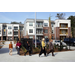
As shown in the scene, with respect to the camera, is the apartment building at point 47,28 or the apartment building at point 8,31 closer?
the apartment building at point 47,28

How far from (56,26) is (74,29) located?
1104 centimetres

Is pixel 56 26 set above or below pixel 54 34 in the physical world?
above

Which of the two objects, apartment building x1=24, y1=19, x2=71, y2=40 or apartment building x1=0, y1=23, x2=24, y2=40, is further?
apartment building x1=0, y1=23, x2=24, y2=40

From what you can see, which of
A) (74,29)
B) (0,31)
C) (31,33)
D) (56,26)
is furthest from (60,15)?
(0,31)

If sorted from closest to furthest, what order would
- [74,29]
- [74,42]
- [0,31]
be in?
[74,42]
[74,29]
[0,31]

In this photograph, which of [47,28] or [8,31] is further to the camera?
[8,31]

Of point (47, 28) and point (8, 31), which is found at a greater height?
point (47, 28)

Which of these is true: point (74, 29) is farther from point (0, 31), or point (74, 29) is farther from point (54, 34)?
point (0, 31)

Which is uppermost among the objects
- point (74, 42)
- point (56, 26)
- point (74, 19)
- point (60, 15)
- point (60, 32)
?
point (60, 15)

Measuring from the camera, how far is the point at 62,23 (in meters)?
40.1

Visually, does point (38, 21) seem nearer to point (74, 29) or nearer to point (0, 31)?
point (74, 29)

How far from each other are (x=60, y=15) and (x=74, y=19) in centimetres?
971

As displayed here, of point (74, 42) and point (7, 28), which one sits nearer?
point (74, 42)

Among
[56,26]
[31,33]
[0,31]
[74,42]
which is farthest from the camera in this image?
[0,31]
